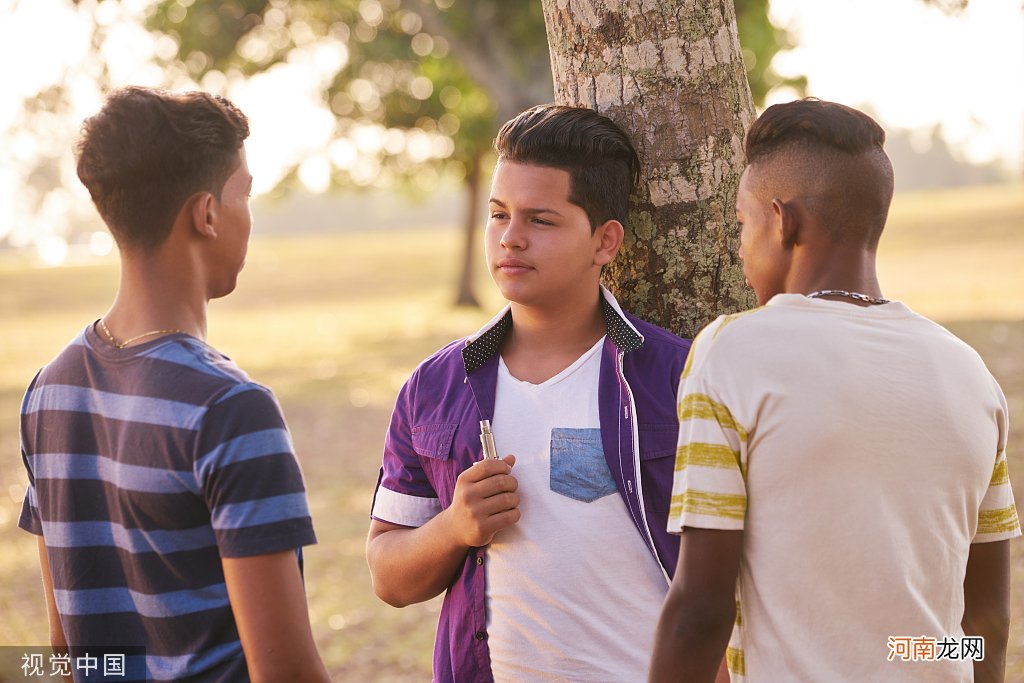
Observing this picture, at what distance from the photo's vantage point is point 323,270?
4841cm

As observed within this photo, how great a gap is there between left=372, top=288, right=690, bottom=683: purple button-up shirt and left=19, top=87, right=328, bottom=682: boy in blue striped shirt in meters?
0.53

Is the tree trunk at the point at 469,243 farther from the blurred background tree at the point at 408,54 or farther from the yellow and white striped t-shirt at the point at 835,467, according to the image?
the yellow and white striped t-shirt at the point at 835,467

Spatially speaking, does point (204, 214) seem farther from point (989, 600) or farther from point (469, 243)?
point (469, 243)

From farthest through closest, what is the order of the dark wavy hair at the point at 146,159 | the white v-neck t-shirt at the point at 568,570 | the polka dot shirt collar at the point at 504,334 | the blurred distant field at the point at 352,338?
the blurred distant field at the point at 352,338
the polka dot shirt collar at the point at 504,334
the white v-neck t-shirt at the point at 568,570
the dark wavy hair at the point at 146,159

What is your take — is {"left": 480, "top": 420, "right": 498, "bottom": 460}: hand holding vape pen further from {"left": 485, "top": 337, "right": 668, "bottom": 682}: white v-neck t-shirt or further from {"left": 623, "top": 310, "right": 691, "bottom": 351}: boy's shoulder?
{"left": 623, "top": 310, "right": 691, "bottom": 351}: boy's shoulder

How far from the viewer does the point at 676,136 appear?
2715 millimetres

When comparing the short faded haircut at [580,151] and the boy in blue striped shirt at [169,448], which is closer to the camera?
the boy in blue striped shirt at [169,448]

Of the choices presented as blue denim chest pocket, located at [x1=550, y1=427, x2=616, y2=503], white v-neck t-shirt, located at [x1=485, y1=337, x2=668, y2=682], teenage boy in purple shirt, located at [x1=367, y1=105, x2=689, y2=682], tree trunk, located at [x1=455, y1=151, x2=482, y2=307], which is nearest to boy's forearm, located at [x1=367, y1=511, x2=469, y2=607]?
teenage boy in purple shirt, located at [x1=367, y1=105, x2=689, y2=682]

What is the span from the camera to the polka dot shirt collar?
97.0 inches

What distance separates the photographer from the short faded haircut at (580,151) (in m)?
2.54

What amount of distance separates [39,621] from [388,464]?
15.6 ft

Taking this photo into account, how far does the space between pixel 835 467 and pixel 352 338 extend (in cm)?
2206

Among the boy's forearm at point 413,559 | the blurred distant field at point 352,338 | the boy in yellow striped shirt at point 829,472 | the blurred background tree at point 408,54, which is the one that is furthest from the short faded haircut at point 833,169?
the blurred background tree at point 408,54

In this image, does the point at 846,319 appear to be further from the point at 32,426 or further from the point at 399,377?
the point at 399,377
